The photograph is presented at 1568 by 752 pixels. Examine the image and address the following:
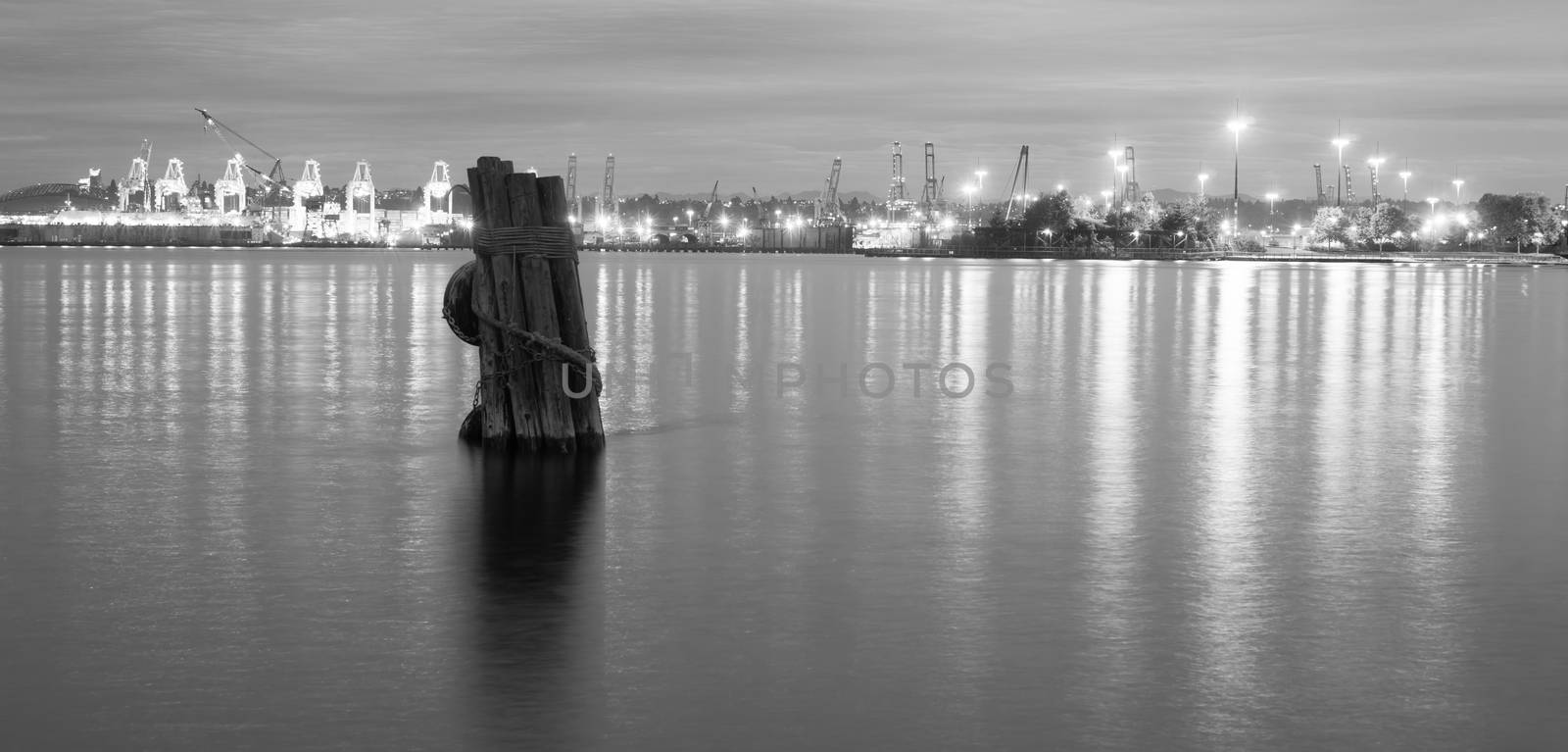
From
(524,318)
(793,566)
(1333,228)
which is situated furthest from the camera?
(1333,228)

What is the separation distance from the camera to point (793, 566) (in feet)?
34.1

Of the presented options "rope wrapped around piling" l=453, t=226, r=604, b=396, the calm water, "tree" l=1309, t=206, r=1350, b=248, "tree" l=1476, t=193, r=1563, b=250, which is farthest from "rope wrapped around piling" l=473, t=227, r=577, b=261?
"tree" l=1476, t=193, r=1563, b=250

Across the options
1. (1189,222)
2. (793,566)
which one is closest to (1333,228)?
(1189,222)

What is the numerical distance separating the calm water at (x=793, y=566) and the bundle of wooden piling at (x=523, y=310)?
Result: 0.54 metres

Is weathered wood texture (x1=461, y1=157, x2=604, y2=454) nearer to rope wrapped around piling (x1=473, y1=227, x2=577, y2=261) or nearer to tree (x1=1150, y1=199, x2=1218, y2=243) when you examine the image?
rope wrapped around piling (x1=473, y1=227, x2=577, y2=261)

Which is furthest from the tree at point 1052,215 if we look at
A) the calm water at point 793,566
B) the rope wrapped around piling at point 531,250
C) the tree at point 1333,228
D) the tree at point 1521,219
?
the rope wrapped around piling at point 531,250

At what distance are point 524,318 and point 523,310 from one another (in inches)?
2.8

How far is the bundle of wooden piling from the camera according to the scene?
1409 cm

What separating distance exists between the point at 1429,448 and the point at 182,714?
12.9m

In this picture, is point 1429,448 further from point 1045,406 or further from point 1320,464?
point 1045,406

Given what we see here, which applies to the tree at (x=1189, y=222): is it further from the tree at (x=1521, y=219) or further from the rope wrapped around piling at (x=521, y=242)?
the rope wrapped around piling at (x=521, y=242)

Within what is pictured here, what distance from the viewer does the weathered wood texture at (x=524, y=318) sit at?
14109 millimetres

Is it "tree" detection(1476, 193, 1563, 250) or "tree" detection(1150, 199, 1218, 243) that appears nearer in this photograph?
"tree" detection(1150, 199, 1218, 243)

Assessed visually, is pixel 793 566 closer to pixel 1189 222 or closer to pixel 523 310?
pixel 523 310
